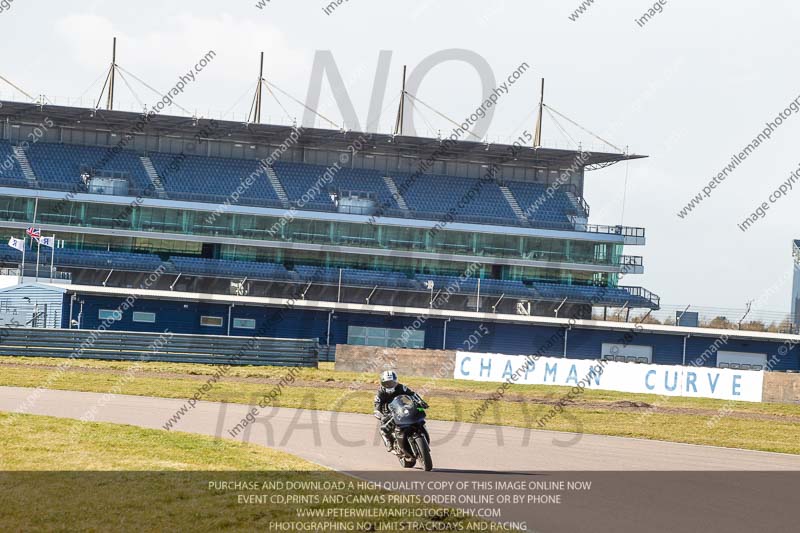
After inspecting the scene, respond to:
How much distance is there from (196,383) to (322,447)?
49.2ft

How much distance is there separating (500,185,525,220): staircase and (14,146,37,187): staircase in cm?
2880

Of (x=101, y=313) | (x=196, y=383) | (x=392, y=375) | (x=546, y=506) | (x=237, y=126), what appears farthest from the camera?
(x=237, y=126)

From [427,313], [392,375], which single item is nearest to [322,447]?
[392,375]

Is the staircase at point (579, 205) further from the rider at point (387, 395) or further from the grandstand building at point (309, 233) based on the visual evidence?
the rider at point (387, 395)

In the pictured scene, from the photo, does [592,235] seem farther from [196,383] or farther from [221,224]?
[196,383]

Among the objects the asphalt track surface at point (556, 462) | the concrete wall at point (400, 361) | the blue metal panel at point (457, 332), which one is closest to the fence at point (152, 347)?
the concrete wall at point (400, 361)

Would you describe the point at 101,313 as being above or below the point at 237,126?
below

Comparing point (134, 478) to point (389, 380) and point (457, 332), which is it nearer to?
point (389, 380)

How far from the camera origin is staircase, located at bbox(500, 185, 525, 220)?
229ft

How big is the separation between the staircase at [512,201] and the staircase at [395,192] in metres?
6.88

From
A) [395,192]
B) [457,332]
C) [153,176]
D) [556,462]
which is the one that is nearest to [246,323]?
[457,332]

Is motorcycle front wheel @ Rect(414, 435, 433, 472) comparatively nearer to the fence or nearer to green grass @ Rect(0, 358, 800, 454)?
green grass @ Rect(0, 358, 800, 454)

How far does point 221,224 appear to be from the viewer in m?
65.4

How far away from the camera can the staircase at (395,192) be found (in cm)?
6875
